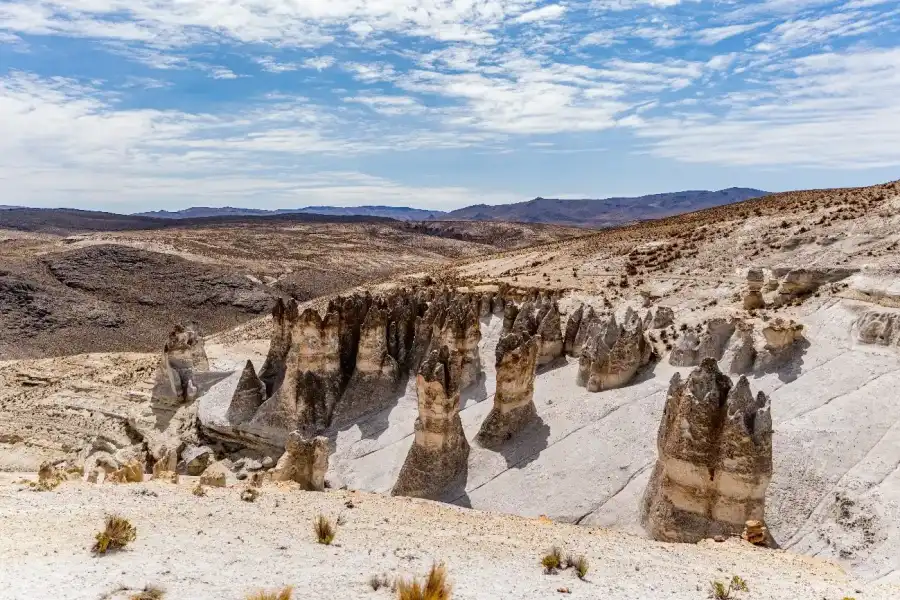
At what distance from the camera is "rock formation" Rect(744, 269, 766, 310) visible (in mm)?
20969

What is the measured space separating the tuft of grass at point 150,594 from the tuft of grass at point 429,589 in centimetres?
267

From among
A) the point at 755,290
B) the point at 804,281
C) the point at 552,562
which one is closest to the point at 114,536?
the point at 552,562

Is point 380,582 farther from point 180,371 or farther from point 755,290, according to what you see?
point 180,371

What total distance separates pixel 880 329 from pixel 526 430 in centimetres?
928

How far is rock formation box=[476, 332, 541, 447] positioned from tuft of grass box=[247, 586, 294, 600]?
10.3 metres

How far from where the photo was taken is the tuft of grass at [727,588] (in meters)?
8.12

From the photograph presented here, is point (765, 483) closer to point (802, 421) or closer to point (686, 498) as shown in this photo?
point (686, 498)

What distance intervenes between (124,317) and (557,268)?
35.8 meters

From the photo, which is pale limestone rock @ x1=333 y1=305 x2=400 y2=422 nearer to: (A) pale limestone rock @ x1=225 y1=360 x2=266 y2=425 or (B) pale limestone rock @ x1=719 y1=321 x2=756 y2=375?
(A) pale limestone rock @ x1=225 y1=360 x2=266 y2=425

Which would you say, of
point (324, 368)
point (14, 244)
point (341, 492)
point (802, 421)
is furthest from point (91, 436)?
point (14, 244)

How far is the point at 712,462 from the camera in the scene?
1212 cm

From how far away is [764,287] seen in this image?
22688 mm

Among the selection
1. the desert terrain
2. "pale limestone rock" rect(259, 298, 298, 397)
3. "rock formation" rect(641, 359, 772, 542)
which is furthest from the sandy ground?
"pale limestone rock" rect(259, 298, 298, 397)

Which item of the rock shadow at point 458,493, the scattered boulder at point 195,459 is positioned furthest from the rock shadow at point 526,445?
the scattered boulder at point 195,459
